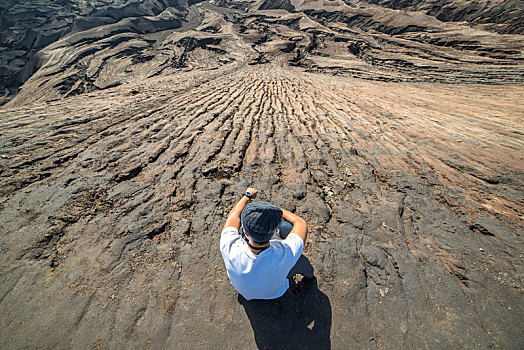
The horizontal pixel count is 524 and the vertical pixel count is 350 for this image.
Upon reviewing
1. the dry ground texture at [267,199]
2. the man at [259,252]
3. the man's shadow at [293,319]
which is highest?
the man at [259,252]

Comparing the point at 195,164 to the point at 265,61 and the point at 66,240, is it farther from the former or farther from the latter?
the point at 265,61

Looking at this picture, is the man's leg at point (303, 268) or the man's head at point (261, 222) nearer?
the man's head at point (261, 222)

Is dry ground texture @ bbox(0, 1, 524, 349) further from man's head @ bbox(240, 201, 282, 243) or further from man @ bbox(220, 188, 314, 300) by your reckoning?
man's head @ bbox(240, 201, 282, 243)

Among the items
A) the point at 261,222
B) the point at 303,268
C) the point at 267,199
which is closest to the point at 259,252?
the point at 261,222

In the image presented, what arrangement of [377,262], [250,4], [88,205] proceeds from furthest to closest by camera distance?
1. [250,4]
2. [88,205]
3. [377,262]

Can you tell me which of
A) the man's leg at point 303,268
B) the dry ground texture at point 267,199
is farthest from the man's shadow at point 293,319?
the man's leg at point 303,268

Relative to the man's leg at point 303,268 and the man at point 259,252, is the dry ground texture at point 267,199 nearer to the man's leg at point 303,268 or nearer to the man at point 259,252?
the man's leg at point 303,268

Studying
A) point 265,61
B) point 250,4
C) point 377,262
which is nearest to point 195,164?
point 377,262
